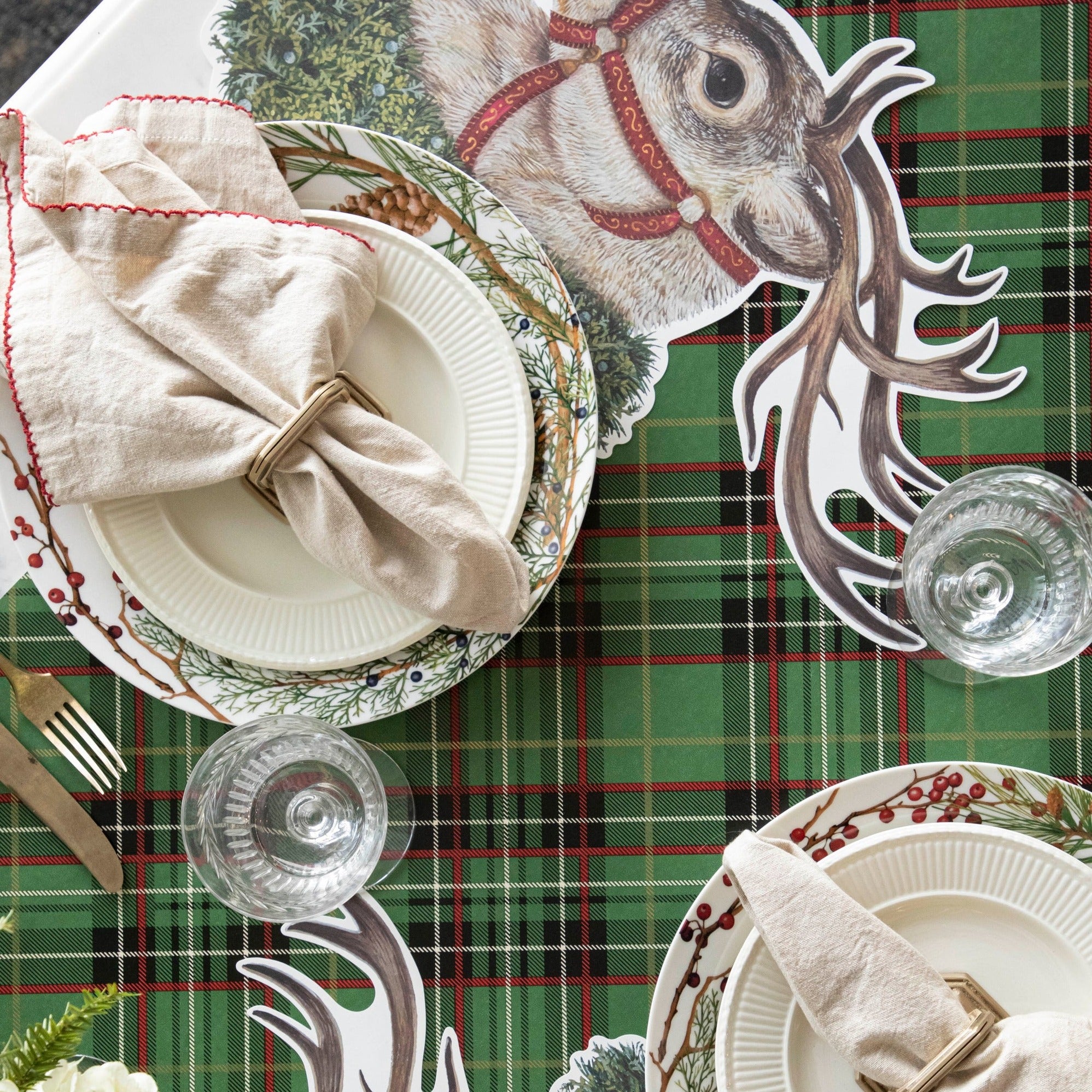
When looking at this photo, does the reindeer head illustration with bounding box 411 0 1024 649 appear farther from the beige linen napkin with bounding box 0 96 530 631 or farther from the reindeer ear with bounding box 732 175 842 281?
the beige linen napkin with bounding box 0 96 530 631

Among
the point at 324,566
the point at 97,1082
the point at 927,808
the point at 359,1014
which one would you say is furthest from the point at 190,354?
the point at 927,808

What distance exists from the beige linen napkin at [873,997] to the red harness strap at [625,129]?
52 cm

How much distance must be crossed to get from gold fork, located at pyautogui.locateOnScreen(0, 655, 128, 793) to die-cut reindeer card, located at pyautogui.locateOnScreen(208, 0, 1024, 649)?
529mm

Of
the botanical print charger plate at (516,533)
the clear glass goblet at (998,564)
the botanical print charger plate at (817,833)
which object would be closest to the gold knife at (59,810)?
the botanical print charger plate at (516,533)

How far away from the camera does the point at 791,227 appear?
0.84 meters

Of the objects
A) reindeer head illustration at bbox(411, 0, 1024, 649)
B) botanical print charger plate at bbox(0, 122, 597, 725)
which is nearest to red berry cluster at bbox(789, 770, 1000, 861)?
reindeer head illustration at bbox(411, 0, 1024, 649)

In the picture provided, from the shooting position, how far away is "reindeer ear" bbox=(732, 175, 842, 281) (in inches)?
33.0

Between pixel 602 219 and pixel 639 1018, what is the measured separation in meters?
0.70

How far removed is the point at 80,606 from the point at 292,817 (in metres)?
0.26

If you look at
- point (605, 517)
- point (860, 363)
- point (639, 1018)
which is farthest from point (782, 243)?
point (639, 1018)

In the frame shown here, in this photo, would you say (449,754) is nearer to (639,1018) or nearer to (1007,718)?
(639,1018)

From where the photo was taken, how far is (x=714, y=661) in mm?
857

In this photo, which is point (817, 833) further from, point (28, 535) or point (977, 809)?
point (28, 535)

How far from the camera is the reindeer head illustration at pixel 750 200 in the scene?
832mm
